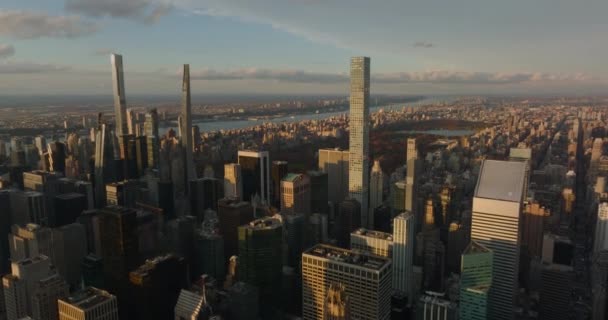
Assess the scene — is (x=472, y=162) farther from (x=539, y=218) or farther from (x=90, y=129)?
(x=90, y=129)

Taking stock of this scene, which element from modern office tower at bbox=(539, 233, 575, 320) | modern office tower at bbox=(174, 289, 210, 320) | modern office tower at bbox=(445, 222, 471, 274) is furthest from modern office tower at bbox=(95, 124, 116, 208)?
modern office tower at bbox=(539, 233, 575, 320)

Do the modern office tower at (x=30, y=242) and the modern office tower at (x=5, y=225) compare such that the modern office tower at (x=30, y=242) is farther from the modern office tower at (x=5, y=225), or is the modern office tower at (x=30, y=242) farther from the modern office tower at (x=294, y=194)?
the modern office tower at (x=294, y=194)

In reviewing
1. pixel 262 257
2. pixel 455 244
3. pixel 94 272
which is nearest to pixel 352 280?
pixel 262 257

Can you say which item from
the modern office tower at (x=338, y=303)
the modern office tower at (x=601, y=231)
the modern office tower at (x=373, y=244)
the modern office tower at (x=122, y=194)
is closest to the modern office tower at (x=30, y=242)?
the modern office tower at (x=122, y=194)

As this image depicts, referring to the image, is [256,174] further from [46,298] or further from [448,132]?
[448,132]

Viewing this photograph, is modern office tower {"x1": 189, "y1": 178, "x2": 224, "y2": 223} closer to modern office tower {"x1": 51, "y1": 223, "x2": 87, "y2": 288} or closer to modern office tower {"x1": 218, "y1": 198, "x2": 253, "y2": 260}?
modern office tower {"x1": 218, "y1": 198, "x2": 253, "y2": 260}
